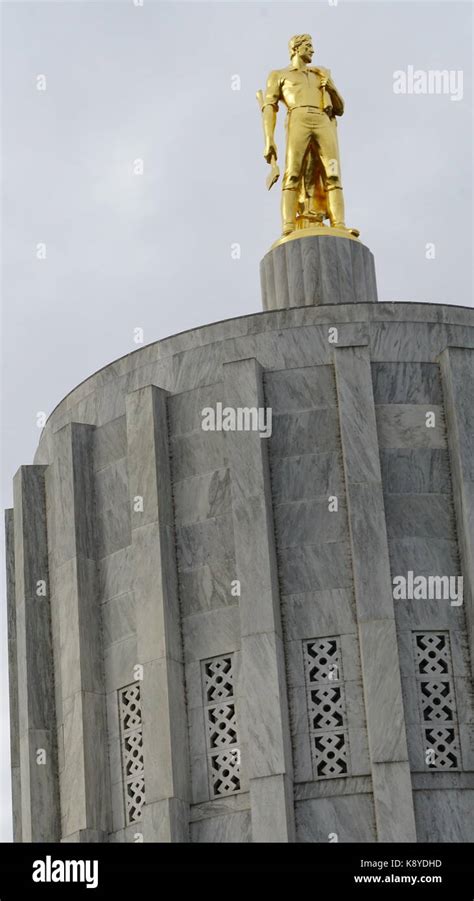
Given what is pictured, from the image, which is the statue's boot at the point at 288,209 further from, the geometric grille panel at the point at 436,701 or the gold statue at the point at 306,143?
the geometric grille panel at the point at 436,701

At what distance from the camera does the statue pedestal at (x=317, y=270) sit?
37281 millimetres

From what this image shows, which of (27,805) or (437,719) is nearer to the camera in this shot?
(437,719)

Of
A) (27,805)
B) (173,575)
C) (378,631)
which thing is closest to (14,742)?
(27,805)

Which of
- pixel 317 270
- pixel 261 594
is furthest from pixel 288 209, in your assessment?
pixel 261 594

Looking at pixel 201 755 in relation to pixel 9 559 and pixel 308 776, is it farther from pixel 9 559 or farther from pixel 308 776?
pixel 9 559

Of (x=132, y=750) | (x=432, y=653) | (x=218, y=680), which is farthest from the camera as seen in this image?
(x=132, y=750)

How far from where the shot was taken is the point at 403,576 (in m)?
32.9

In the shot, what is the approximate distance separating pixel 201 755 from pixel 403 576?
4071 mm

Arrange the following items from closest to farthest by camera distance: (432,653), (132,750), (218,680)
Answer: (432,653), (218,680), (132,750)

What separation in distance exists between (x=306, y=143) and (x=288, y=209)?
134 cm

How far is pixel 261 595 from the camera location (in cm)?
3262

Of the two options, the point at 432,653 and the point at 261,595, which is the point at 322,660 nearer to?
the point at 261,595

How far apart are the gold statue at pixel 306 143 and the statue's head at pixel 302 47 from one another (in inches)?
0.7
